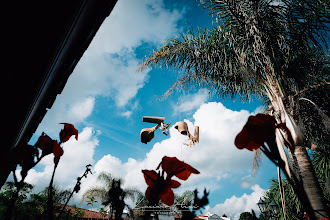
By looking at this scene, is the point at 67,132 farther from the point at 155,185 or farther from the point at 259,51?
the point at 259,51

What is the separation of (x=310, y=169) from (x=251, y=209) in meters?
3.09

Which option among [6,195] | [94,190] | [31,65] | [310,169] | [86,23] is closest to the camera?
[86,23]

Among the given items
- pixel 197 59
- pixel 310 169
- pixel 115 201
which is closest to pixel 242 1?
pixel 197 59

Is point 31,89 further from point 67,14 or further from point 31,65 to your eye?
point 67,14

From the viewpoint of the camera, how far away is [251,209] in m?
0.35

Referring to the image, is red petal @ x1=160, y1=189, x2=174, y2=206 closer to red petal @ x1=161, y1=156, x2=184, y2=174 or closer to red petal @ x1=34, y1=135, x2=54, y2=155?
red petal @ x1=161, y1=156, x2=184, y2=174

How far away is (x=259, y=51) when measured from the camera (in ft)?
12.7

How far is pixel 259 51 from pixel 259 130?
408 centimetres

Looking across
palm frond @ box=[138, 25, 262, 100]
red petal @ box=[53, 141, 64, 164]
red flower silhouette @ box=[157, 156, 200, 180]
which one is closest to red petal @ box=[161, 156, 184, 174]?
red flower silhouette @ box=[157, 156, 200, 180]

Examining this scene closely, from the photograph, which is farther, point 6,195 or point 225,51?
point 6,195

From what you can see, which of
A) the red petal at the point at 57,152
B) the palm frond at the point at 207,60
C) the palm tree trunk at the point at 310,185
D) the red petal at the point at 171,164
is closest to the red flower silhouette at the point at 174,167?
the red petal at the point at 171,164

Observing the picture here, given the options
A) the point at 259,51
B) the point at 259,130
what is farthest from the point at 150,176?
the point at 259,51

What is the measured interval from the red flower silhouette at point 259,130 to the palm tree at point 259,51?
301 cm

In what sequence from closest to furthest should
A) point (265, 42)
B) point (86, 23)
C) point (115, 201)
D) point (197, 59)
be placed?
point (115, 201)
point (86, 23)
point (265, 42)
point (197, 59)
